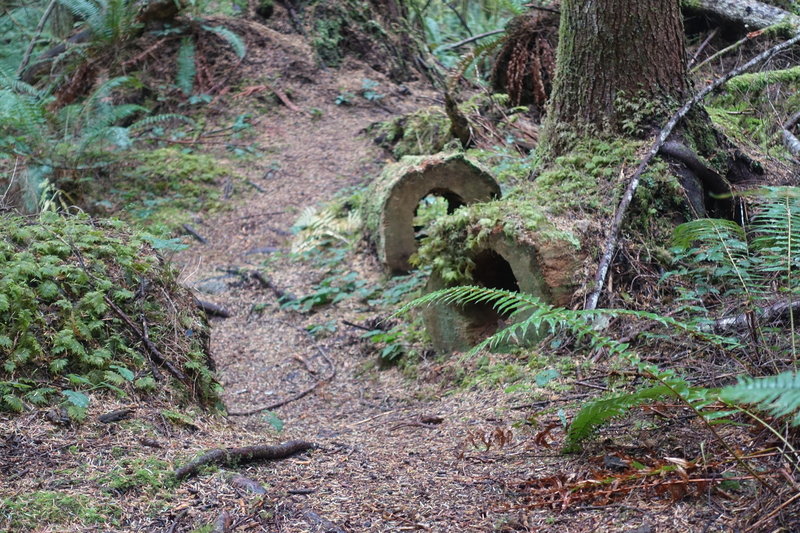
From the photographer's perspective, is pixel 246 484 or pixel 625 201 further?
pixel 625 201

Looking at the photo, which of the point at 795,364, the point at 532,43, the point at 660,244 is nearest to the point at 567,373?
the point at 660,244

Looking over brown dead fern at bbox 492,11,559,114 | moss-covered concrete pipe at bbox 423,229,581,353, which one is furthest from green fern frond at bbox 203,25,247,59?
moss-covered concrete pipe at bbox 423,229,581,353

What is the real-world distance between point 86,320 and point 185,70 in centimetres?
806

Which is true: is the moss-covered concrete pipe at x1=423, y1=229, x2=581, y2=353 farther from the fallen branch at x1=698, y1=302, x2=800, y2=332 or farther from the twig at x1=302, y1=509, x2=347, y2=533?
the twig at x1=302, y1=509, x2=347, y2=533

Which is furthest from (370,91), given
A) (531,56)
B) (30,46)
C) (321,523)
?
(321,523)

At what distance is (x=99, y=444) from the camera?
2.59m

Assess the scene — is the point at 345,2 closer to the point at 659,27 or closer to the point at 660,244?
the point at 659,27

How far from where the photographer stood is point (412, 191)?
5.88 m

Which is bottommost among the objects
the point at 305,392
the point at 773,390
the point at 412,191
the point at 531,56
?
the point at 305,392

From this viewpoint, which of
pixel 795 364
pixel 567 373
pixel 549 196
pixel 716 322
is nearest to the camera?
pixel 795 364

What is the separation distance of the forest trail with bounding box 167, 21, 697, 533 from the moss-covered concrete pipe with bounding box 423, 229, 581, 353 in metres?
0.26

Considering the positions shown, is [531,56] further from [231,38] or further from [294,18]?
[294,18]

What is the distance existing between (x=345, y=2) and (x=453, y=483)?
34.7 feet

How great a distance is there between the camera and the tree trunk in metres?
4.27
